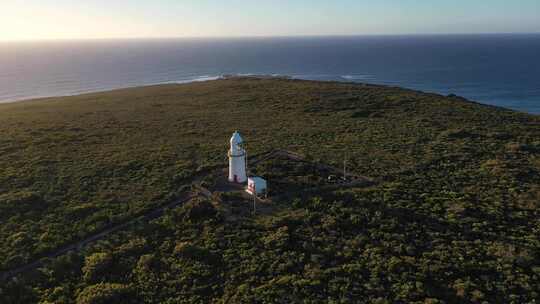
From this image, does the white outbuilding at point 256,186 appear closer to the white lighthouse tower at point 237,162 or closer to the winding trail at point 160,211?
the white lighthouse tower at point 237,162

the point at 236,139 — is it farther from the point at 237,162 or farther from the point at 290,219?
the point at 290,219

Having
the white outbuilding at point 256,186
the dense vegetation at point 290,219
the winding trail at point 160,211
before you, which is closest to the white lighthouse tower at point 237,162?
the white outbuilding at point 256,186

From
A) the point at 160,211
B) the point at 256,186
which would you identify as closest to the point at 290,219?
the point at 256,186

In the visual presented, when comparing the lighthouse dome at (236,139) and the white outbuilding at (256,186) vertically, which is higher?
the lighthouse dome at (236,139)

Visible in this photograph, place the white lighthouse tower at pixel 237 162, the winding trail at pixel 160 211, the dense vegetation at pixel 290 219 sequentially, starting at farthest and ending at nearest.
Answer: the white lighthouse tower at pixel 237 162 → the winding trail at pixel 160 211 → the dense vegetation at pixel 290 219

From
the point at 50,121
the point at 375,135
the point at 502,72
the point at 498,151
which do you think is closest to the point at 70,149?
the point at 50,121

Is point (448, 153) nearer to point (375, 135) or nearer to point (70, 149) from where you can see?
point (375, 135)

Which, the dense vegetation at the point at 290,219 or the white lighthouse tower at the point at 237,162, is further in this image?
the white lighthouse tower at the point at 237,162
